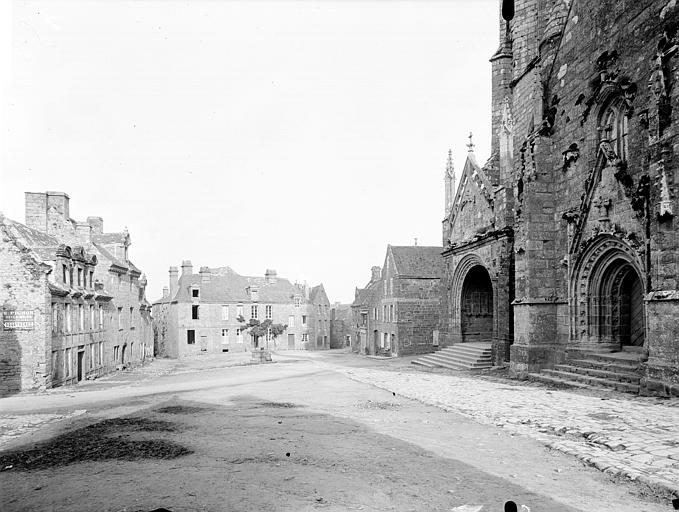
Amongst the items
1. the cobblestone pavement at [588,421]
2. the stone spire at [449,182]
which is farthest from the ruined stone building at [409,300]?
the cobblestone pavement at [588,421]

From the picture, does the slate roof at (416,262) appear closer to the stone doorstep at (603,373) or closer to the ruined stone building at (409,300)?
the ruined stone building at (409,300)

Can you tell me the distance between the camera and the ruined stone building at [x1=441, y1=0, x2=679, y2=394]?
37.2 feet

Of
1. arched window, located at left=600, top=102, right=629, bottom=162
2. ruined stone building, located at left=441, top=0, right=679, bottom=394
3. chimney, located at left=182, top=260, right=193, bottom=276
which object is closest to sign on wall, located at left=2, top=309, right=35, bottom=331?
ruined stone building, located at left=441, top=0, right=679, bottom=394

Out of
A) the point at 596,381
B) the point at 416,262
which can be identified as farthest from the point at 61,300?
the point at 416,262

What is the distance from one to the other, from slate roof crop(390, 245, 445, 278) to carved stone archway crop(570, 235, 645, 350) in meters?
22.5

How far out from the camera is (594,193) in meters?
14.9

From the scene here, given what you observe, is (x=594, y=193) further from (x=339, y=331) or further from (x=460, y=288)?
(x=339, y=331)

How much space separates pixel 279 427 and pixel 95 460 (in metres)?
3.38

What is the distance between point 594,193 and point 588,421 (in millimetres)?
8058

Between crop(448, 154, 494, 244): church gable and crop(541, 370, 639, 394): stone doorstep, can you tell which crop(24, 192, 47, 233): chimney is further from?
crop(541, 370, 639, 394): stone doorstep

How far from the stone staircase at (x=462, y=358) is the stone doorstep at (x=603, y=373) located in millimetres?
5607

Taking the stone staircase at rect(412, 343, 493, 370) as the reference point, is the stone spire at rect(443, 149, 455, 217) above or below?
above

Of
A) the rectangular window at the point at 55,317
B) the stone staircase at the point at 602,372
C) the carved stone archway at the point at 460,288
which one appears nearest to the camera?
the stone staircase at the point at 602,372

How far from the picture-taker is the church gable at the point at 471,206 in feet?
78.7
